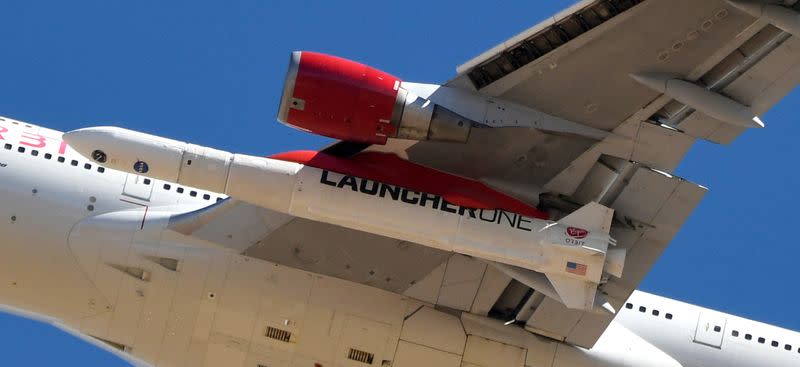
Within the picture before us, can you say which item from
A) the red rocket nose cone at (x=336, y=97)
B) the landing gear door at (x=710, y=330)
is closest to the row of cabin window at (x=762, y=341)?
the landing gear door at (x=710, y=330)

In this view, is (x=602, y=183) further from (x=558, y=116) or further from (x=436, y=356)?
(x=436, y=356)

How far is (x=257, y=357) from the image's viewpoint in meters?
26.0

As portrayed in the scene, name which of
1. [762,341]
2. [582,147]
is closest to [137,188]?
[582,147]

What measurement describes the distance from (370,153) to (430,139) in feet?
4.33

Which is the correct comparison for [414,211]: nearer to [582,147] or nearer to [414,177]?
[414,177]

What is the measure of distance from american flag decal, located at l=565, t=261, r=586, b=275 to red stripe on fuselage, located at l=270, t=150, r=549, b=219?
3.37ft

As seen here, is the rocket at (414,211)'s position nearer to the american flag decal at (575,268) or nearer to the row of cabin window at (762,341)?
the american flag decal at (575,268)

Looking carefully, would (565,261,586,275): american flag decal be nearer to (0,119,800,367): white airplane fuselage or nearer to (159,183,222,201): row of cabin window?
(0,119,800,367): white airplane fuselage

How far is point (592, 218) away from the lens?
23.0 meters

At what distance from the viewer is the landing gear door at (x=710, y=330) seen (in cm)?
2742

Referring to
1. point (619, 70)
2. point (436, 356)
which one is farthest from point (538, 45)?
point (436, 356)

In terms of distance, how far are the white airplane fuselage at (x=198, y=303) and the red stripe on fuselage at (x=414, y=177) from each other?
310cm

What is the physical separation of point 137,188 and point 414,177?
610 centimetres

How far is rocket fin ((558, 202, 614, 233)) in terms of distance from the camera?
23016mm
